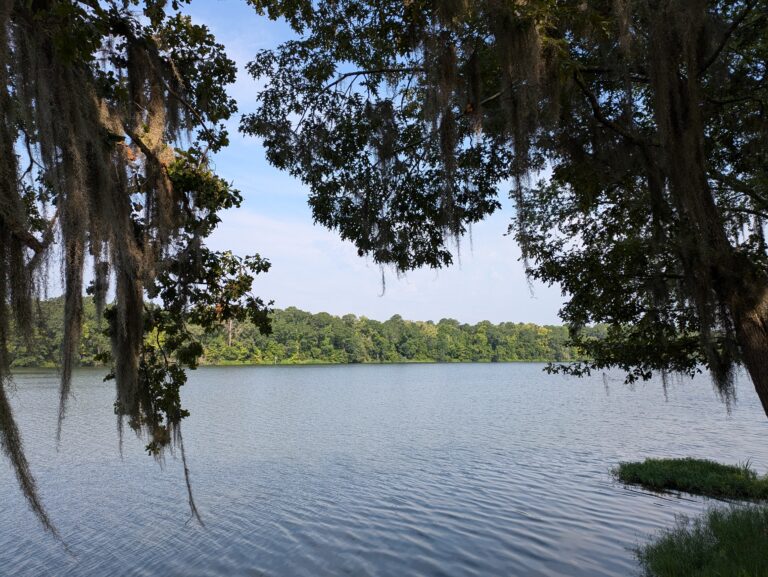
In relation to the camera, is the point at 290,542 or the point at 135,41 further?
the point at 290,542

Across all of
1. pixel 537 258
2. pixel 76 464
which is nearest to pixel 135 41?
pixel 537 258

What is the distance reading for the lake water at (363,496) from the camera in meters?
8.72

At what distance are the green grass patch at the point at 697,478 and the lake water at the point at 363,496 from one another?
28.5 inches

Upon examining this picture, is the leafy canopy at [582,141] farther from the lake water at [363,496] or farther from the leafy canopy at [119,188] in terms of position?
the lake water at [363,496]

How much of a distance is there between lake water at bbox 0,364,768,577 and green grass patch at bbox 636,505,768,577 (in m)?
0.57

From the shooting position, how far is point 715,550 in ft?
22.8

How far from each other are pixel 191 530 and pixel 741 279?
10.0 m

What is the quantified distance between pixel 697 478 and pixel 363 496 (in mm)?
7693

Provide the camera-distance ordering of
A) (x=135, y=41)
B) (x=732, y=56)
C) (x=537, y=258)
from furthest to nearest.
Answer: (x=537, y=258), (x=732, y=56), (x=135, y=41)

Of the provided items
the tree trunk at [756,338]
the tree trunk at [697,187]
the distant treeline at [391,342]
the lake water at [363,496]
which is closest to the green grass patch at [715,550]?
the lake water at [363,496]

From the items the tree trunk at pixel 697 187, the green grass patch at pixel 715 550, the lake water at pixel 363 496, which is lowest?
the lake water at pixel 363 496

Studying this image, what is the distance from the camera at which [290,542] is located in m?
9.66

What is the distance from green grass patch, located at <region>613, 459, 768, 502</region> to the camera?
1145 centimetres

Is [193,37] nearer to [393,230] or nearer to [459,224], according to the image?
[393,230]
